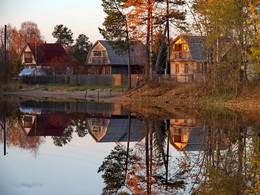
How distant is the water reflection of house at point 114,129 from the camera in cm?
1937

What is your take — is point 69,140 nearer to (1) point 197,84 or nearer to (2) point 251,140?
(2) point 251,140

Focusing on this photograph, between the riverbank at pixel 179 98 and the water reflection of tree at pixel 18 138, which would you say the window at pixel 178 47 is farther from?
the water reflection of tree at pixel 18 138

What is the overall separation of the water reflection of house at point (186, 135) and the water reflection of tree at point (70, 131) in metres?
3.51

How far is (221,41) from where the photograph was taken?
35.0m

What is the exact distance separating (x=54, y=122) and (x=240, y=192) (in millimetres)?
16546

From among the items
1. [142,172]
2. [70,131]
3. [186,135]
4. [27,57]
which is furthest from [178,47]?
[142,172]

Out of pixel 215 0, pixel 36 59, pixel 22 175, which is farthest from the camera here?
pixel 36 59

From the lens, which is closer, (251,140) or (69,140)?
(251,140)

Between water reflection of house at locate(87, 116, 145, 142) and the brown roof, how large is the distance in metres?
65.7

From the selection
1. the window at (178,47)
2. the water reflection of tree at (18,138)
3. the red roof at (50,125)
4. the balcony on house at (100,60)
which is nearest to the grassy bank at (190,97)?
the red roof at (50,125)

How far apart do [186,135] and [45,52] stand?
76.4 meters

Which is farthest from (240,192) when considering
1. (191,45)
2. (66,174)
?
(191,45)

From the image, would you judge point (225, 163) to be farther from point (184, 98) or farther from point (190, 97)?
point (184, 98)

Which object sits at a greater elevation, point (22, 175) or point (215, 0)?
point (215, 0)
